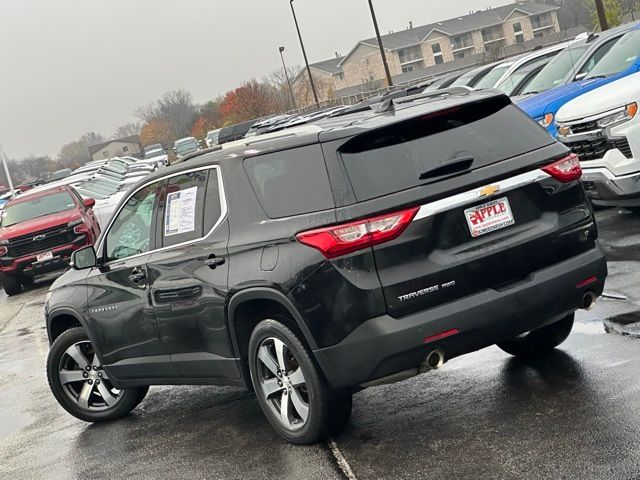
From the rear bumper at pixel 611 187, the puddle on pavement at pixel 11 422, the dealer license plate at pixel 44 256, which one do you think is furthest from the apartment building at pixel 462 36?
the puddle on pavement at pixel 11 422

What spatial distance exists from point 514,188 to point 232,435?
8.08ft

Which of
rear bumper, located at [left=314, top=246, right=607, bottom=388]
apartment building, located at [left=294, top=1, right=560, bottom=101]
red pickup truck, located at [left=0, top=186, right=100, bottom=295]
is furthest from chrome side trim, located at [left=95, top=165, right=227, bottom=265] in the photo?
apartment building, located at [left=294, top=1, right=560, bottom=101]

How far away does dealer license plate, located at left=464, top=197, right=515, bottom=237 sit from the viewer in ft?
17.2

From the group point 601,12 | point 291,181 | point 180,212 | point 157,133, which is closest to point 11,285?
point 180,212

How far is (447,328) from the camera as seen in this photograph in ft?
16.9

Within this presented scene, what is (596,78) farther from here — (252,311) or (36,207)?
(36,207)

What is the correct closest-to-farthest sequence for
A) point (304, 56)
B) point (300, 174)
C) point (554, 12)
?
point (300, 174)
point (304, 56)
point (554, 12)

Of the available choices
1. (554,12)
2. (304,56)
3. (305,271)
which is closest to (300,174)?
(305,271)

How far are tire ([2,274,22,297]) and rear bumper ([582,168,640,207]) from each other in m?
12.5

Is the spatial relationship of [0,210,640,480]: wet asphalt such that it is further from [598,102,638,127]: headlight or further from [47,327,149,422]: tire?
[598,102,638,127]: headlight

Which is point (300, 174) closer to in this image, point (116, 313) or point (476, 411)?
point (476, 411)

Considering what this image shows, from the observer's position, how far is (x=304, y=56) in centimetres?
7594

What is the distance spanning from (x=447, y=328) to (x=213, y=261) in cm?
154

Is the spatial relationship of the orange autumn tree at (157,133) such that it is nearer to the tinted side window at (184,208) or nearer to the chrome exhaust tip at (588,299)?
the tinted side window at (184,208)
